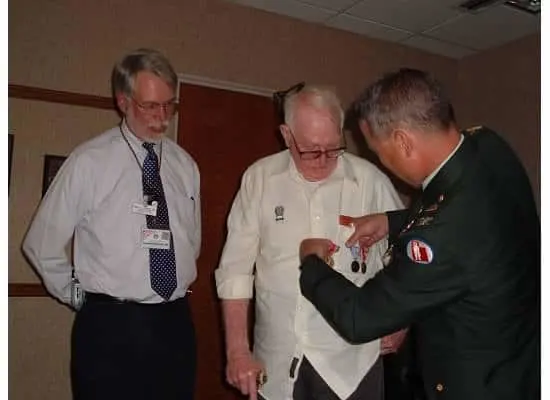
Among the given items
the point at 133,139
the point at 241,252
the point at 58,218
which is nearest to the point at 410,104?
the point at 241,252

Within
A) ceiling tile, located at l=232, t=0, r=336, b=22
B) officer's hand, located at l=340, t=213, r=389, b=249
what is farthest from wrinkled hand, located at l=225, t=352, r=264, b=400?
ceiling tile, located at l=232, t=0, r=336, b=22

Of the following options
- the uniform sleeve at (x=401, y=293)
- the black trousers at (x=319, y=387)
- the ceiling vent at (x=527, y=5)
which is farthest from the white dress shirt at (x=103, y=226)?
the ceiling vent at (x=527, y=5)

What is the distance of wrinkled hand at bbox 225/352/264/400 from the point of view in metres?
1.67

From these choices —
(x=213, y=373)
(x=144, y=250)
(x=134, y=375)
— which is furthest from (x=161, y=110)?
(x=213, y=373)

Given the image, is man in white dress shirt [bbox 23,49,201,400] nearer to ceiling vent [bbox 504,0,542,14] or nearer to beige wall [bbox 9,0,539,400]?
beige wall [bbox 9,0,539,400]

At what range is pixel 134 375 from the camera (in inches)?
80.9

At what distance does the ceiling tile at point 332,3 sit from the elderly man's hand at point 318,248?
2307 mm

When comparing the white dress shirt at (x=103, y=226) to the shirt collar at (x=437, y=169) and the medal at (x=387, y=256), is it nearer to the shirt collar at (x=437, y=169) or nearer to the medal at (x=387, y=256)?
the medal at (x=387, y=256)

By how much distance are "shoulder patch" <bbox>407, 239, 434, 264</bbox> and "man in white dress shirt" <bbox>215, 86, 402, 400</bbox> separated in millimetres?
475

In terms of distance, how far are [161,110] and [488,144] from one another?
4.28ft

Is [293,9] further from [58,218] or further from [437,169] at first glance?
[437,169]

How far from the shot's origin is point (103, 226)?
209 centimetres

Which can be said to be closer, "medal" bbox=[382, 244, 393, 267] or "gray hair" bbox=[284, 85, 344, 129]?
"medal" bbox=[382, 244, 393, 267]

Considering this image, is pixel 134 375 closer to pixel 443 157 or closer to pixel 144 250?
pixel 144 250
